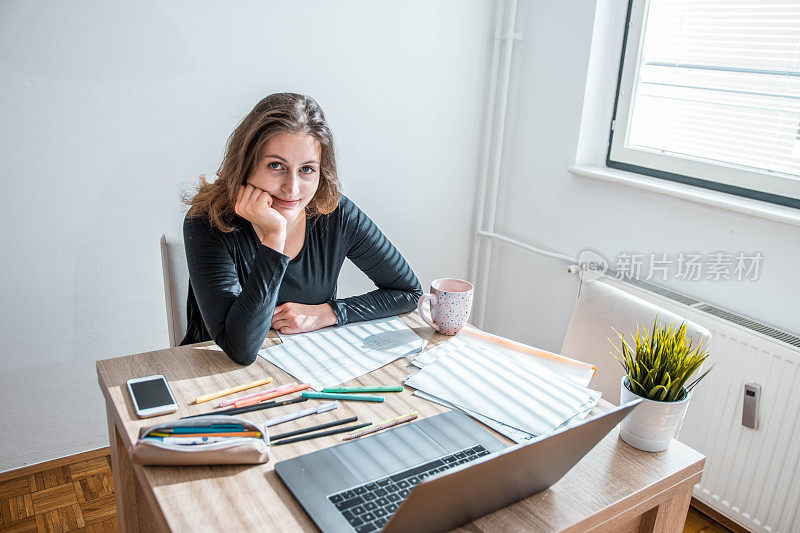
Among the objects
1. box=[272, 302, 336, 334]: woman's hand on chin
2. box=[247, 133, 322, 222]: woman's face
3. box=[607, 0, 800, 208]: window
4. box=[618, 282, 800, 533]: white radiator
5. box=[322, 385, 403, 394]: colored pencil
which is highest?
box=[607, 0, 800, 208]: window

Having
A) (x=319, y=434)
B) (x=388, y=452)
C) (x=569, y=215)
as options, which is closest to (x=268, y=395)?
(x=319, y=434)

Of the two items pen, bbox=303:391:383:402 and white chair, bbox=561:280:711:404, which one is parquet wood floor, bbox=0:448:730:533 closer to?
white chair, bbox=561:280:711:404

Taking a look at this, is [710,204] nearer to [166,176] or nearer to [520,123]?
[520,123]

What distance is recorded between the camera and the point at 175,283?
1.52 m

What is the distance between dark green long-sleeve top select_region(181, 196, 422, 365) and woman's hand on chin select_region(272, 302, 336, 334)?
2 centimetres

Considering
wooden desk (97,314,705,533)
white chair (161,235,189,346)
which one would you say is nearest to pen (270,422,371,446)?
wooden desk (97,314,705,533)

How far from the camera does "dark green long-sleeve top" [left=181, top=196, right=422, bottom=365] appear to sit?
1.22m

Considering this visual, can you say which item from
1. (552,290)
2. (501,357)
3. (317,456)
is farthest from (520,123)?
(317,456)

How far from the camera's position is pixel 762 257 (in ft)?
5.79

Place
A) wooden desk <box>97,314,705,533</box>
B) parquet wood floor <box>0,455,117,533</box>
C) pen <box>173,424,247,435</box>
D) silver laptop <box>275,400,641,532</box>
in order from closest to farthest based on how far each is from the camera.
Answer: silver laptop <box>275,400,641,532</box>, wooden desk <box>97,314,705,533</box>, pen <box>173,424,247,435</box>, parquet wood floor <box>0,455,117,533</box>

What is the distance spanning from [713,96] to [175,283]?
1.61m

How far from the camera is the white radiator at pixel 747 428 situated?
5.42 feet

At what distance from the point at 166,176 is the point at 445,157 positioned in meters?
1.05

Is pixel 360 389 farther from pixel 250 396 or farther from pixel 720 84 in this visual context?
pixel 720 84
